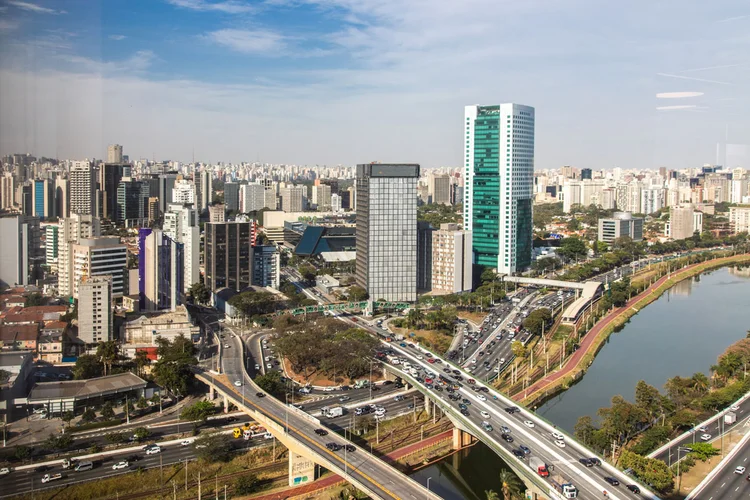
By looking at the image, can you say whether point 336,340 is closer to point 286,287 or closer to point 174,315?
point 174,315

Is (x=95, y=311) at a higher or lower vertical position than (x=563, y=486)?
higher

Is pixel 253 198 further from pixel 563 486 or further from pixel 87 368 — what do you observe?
pixel 563 486

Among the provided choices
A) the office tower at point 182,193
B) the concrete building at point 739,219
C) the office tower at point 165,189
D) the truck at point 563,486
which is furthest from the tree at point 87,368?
the concrete building at point 739,219

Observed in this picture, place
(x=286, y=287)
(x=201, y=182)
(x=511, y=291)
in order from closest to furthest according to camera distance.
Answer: (x=286, y=287)
(x=511, y=291)
(x=201, y=182)

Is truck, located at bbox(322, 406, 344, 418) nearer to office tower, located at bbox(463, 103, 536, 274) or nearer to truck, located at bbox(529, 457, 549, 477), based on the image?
truck, located at bbox(529, 457, 549, 477)

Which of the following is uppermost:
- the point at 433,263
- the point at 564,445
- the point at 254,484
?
the point at 433,263

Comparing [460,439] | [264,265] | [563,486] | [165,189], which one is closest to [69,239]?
[264,265]

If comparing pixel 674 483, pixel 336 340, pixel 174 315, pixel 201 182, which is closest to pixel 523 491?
pixel 674 483
